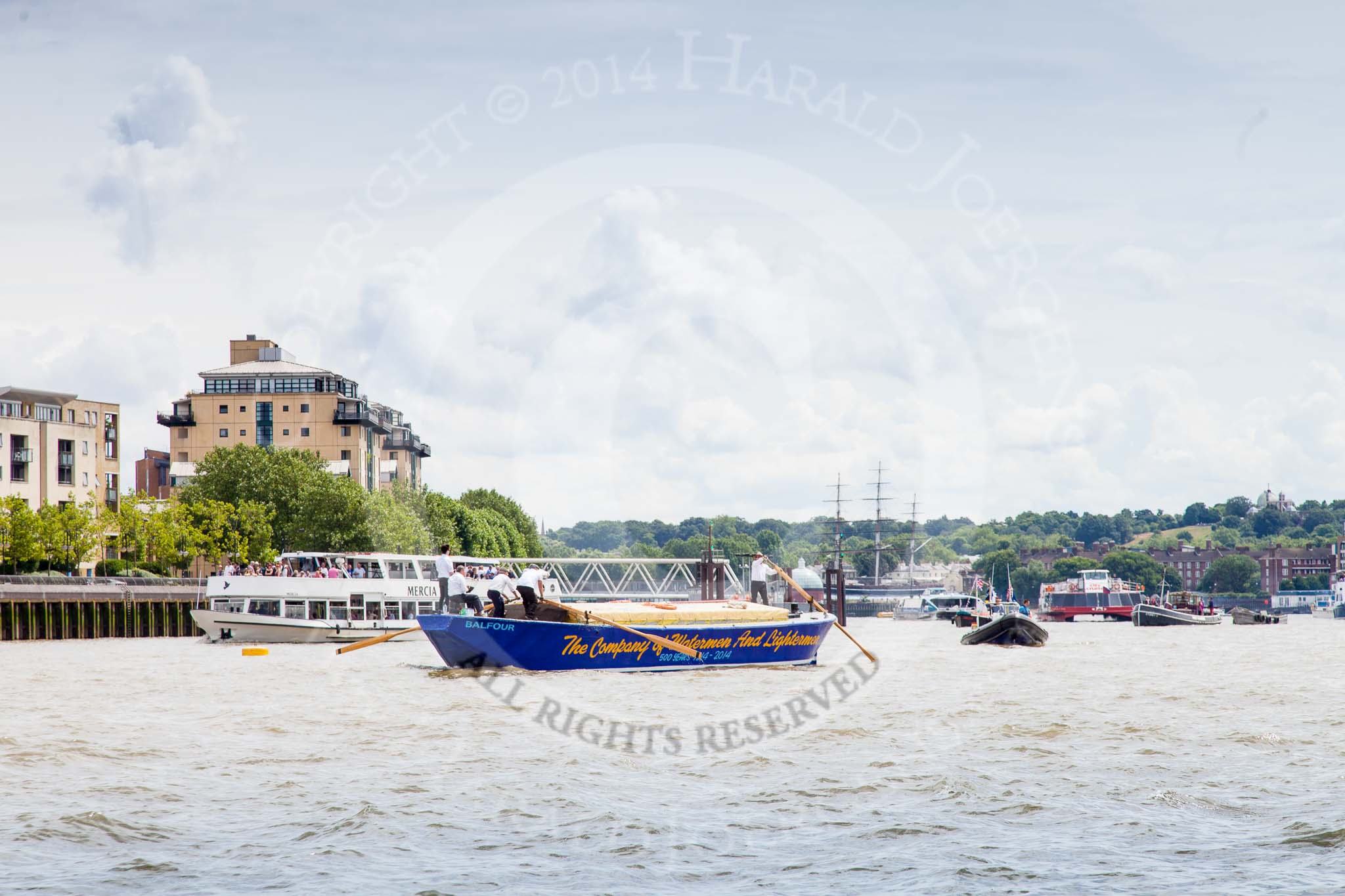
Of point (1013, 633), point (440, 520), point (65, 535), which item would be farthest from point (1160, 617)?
point (65, 535)

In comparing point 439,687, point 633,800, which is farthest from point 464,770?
point 439,687

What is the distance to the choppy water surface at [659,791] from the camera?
591 inches

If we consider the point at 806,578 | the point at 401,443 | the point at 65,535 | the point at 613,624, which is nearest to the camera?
the point at 613,624

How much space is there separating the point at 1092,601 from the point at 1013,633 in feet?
282

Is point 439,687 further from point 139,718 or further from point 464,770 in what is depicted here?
point 464,770

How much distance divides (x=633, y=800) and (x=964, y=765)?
5907 mm

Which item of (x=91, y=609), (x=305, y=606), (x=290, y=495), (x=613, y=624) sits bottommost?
(x=91, y=609)

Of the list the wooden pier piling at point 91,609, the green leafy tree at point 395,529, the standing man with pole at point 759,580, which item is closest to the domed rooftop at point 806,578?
the green leafy tree at point 395,529

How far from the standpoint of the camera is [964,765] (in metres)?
22.1

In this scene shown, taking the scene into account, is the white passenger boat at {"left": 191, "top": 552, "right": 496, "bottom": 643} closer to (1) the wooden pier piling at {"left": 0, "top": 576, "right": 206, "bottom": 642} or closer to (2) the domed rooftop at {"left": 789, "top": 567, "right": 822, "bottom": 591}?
(1) the wooden pier piling at {"left": 0, "top": 576, "right": 206, "bottom": 642}

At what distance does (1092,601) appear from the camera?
15250cm

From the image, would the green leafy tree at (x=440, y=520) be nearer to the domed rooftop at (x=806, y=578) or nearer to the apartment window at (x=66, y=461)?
the apartment window at (x=66, y=461)

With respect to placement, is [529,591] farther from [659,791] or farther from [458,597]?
[659,791]

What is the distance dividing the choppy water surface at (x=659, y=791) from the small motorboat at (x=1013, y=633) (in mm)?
34617
